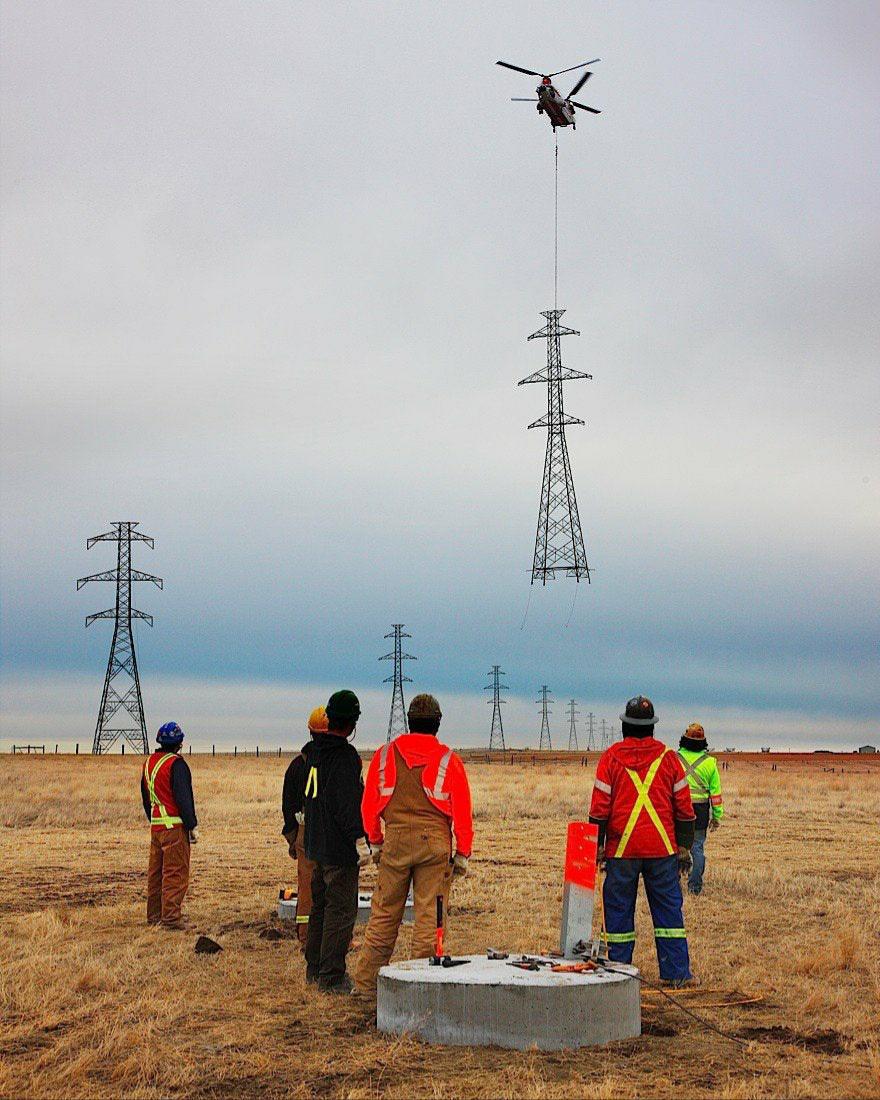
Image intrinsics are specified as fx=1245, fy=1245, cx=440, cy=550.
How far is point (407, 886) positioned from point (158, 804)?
463 cm

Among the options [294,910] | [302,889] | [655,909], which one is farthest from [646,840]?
[294,910]

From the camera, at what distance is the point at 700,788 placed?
51.1ft

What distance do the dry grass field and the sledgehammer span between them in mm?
622

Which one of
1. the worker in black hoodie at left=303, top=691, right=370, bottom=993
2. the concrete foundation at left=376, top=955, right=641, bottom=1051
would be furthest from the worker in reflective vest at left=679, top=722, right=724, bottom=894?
the concrete foundation at left=376, top=955, right=641, bottom=1051

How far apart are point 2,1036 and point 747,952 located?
6.85 m

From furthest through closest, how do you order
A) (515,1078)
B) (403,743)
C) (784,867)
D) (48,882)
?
(784,867) → (48,882) → (403,743) → (515,1078)

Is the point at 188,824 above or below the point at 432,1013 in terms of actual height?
above

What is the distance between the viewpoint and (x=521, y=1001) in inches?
316

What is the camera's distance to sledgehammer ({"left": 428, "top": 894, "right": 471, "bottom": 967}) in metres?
8.99

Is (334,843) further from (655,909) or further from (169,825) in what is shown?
(169,825)

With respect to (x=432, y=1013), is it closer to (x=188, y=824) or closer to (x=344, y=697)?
(x=344, y=697)

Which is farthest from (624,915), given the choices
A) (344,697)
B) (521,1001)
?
(344,697)

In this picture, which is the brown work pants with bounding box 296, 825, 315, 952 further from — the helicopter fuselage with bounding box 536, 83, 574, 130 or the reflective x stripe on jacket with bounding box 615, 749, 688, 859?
the helicopter fuselage with bounding box 536, 83, 574, 130

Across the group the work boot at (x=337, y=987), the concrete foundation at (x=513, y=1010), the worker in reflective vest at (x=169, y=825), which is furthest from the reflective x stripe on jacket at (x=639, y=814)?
the worker in reflective vest at (x=169, y=825)
